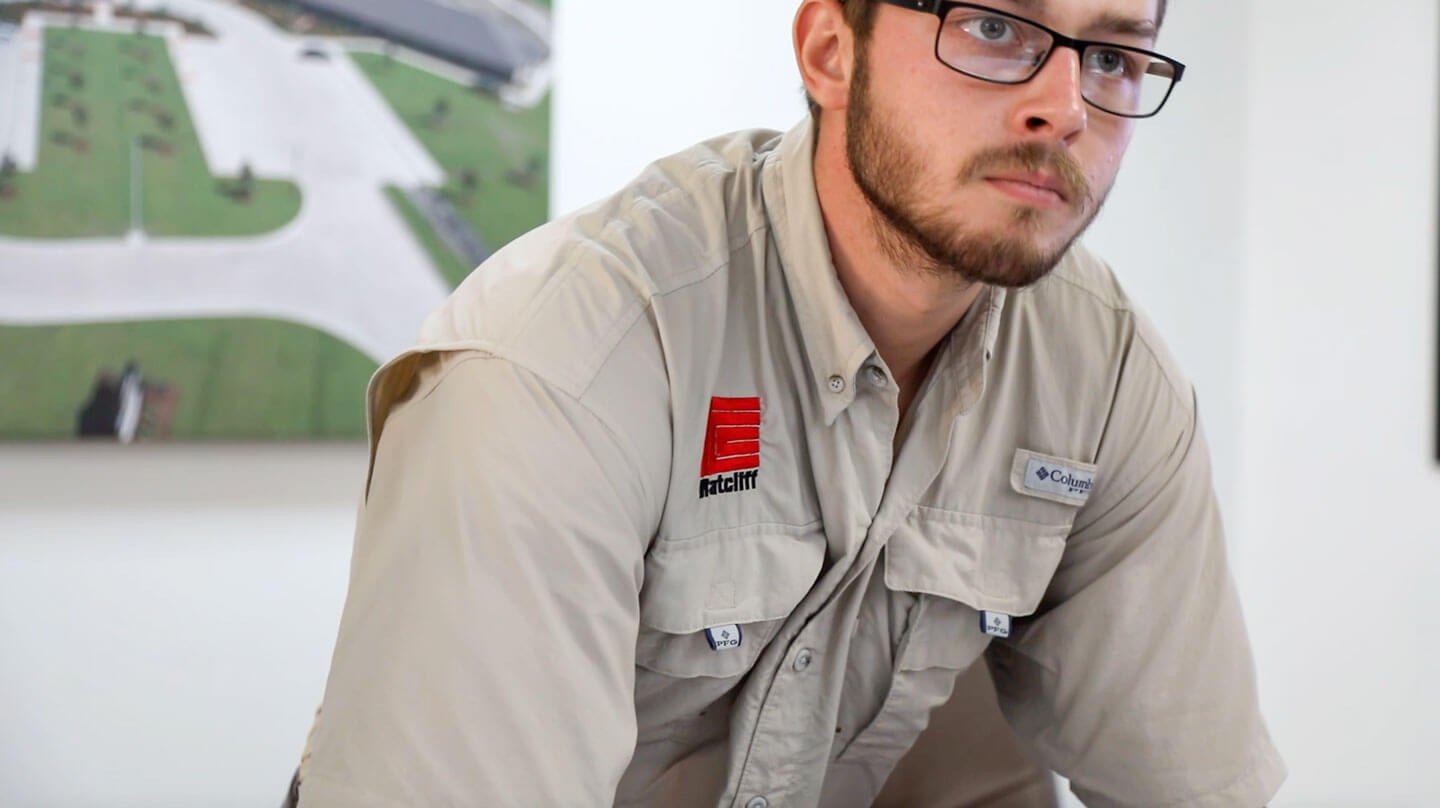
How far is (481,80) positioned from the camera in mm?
2150

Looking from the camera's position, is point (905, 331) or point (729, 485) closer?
point (729, 485)

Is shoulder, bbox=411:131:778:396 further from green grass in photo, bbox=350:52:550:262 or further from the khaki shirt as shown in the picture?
green grass in photo, bbox=350:52:550:262

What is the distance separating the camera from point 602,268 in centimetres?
102

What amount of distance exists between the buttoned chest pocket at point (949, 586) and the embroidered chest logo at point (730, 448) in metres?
0.17

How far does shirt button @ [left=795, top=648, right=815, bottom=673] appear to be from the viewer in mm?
1157

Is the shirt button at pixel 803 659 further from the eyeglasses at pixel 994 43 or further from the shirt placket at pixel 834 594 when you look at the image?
the eyeglasses at pixel 994 43

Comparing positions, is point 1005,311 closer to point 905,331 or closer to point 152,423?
point 905,331

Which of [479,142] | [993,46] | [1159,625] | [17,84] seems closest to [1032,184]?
[993,46]

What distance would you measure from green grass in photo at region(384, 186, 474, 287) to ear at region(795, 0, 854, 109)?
107cm

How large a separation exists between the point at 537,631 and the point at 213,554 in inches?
56.2

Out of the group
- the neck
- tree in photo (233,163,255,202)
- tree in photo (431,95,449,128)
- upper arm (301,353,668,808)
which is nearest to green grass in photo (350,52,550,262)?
tree in photo (431,95,449,128)

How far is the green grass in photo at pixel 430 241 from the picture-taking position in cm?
214

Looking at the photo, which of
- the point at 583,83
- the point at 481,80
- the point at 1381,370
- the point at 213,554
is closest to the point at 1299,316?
the point at 1381,370

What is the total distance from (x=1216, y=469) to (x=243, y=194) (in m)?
1.84
